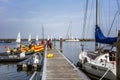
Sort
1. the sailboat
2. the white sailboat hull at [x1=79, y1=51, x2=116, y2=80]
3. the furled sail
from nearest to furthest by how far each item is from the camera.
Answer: the white sailboat hull at [x1=79, y1=51, x2=116, y2=80]
the sailboat
the furled sail

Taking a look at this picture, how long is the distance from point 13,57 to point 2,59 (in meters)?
1.53

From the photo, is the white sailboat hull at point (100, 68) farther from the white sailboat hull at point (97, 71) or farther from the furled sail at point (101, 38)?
the furled sail at point (101, 38)

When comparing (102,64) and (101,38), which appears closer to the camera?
(102,64)

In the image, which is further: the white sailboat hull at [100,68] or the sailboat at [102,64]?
the sailboat at [102,64]

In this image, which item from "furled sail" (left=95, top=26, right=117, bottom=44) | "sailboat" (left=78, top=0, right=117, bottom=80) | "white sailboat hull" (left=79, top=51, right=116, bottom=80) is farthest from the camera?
"furled sail" (left=95, top=26, right=117, bottom=44)

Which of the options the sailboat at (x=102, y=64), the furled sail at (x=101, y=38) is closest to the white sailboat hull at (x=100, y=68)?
the sailboat at (x=102, y=64)

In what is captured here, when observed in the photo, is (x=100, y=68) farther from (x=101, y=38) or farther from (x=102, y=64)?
(x=101, y=38)

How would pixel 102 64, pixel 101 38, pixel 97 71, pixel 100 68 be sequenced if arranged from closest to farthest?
pixel 100 68 < pixel 102 64 < pixel 97 71 < pixel 101 38

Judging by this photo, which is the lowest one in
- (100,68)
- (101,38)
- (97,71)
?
(97,71)

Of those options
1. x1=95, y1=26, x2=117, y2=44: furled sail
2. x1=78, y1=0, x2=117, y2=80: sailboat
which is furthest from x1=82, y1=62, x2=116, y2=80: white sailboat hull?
x1=95, y1=26, x2=117, y2=44: furled sail

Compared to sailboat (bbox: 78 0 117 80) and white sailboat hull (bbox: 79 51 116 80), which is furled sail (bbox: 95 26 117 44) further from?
white sailboat hull (bbox: 79 51 116 80)

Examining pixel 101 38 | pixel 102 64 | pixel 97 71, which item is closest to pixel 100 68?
pixel 102 64

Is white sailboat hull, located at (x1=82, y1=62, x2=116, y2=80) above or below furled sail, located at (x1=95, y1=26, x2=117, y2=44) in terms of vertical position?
below

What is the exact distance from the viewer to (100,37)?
2303cm
